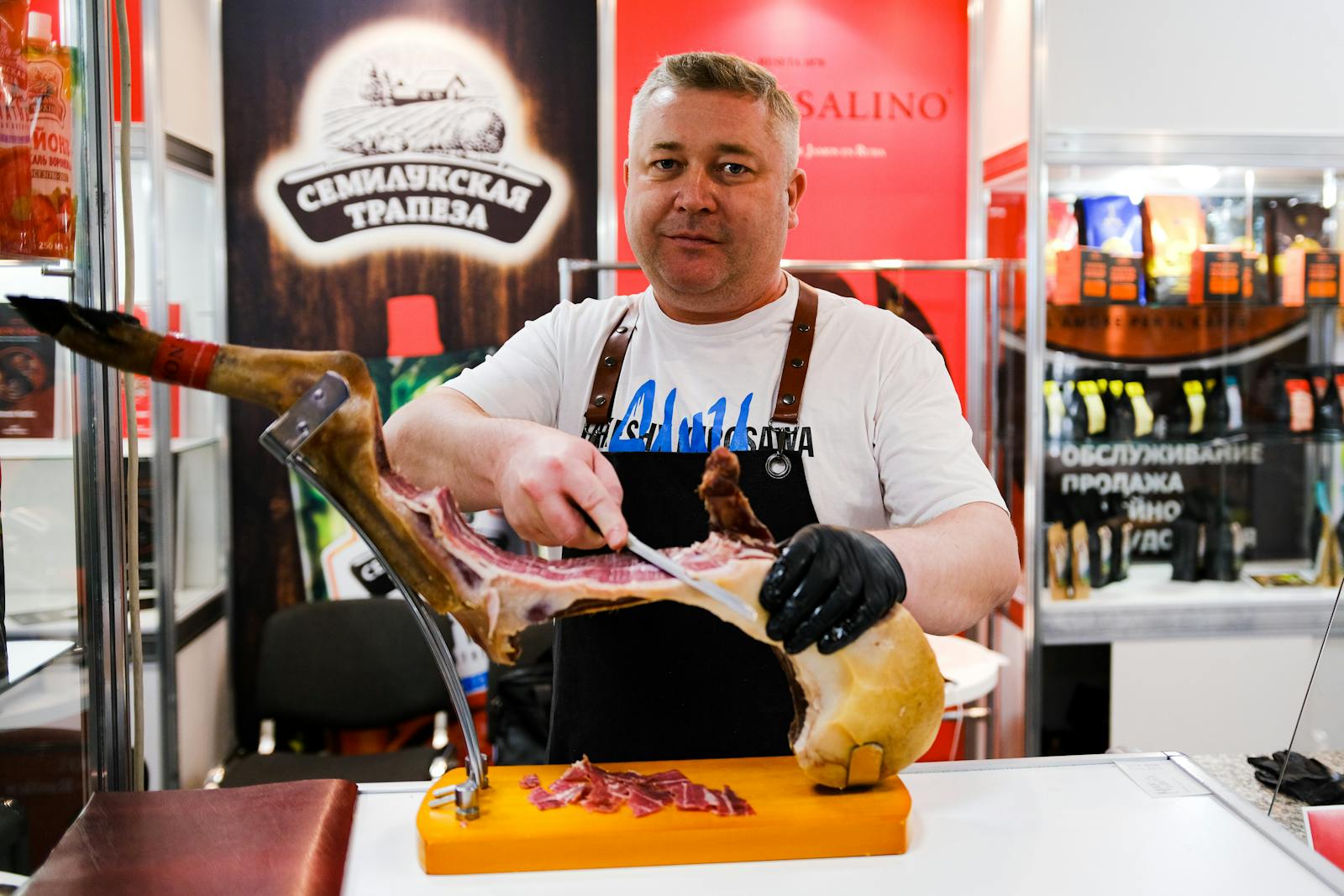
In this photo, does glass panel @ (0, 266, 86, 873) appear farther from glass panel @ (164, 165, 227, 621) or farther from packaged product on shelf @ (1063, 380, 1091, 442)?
packaged product on shelf @ (1063, 380, 1091, 442)

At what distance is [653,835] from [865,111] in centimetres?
337

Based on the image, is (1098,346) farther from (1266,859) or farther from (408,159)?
(1266,859)

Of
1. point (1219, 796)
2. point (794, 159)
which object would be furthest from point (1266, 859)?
point (794, 159)

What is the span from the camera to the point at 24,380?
1365mm

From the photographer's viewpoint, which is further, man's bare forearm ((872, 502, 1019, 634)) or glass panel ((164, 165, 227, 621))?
glass panel ((164, 165, 227, 621))

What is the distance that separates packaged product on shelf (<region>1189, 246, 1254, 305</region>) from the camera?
392 centimetres

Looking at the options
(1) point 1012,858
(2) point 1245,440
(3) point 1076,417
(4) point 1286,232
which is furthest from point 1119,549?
(1) point 1012,858

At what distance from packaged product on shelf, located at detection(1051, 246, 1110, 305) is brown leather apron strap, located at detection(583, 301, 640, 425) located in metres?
2.34

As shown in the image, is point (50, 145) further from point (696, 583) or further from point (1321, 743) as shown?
point (1321, 743)

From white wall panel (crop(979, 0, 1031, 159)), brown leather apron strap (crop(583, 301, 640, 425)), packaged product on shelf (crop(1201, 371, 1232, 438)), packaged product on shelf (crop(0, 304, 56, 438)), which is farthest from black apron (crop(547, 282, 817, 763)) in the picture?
packaged product on shelf (crop(1201, 371, 1232, 438))

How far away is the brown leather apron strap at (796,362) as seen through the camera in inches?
70.9

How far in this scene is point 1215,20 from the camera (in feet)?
12.3

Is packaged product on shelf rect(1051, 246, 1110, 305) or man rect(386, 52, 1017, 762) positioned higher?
packaged product on shelf rect(1051, 246, 1110, 305)

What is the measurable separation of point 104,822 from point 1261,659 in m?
3.68
